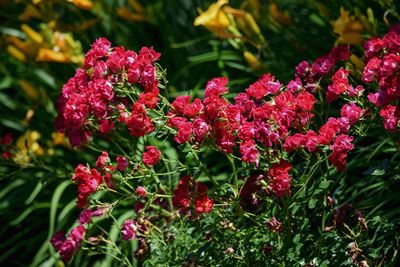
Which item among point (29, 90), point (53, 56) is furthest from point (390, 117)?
point (29, 90)

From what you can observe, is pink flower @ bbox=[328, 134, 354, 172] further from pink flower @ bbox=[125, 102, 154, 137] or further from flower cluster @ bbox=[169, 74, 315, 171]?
pink flower @ bbox=[125, 102, 154, 137]

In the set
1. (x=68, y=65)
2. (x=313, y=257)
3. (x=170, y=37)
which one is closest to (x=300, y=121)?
(x=313, y=257)

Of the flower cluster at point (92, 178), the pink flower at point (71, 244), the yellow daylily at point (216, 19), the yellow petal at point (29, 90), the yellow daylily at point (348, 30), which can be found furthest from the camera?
the yellow petal at point (29, 90)

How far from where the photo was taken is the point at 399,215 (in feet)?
8.36

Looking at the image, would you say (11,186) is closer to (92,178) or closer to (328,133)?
(92,178)

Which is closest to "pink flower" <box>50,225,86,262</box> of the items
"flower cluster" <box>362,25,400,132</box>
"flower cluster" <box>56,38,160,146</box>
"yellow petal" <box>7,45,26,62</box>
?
"flower cluster" <box>56,38,160,146</box>

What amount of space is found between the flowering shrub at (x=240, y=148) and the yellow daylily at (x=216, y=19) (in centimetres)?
78

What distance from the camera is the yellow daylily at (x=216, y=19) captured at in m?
3.10

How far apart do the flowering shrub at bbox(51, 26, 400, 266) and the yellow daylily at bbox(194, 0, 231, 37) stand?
784 millimetres

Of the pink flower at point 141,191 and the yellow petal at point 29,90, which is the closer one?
the pink flower at point 141,191

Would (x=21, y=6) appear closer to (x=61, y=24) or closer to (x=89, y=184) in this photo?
(x=61, y=24)

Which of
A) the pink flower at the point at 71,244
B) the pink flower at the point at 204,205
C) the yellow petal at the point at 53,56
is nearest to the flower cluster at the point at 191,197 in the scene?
the pink flower at the point at 204,205

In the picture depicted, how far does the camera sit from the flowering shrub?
2113 mm

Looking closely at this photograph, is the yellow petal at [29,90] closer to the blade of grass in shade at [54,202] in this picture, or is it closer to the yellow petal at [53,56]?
the yellow petal at [53,56]
